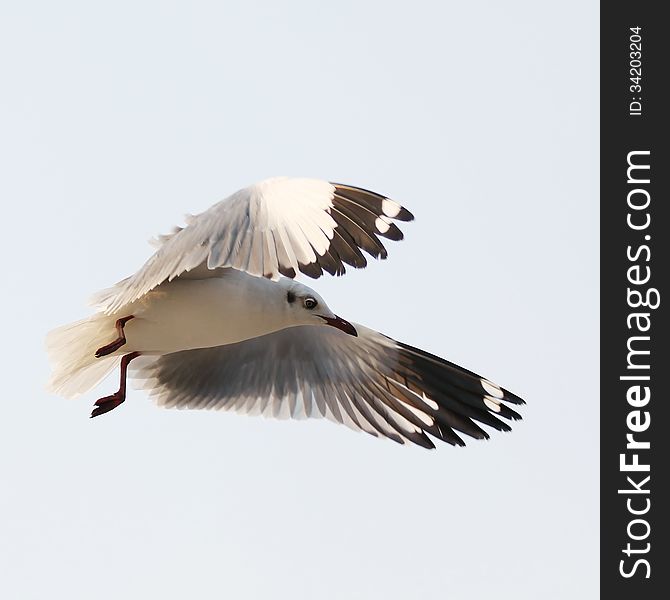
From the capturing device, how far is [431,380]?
7645 mm

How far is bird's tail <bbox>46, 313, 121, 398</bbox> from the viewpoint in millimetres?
6895

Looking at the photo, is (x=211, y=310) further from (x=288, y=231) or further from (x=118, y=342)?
(x=288, y=231)

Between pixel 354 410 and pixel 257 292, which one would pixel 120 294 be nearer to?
pixel 257 292

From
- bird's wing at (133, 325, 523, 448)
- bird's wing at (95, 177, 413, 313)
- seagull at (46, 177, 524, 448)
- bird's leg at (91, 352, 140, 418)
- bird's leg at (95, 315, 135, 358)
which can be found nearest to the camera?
bird's wing at (95, 177, 413, 313)

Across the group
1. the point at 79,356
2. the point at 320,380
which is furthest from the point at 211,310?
the point at 320,380

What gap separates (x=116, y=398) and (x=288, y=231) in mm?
1753

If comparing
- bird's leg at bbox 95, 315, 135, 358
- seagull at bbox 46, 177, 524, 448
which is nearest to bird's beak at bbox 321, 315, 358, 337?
seagull at bbox 46, 177, 524, 448

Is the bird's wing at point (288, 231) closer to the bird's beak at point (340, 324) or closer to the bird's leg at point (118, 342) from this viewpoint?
the bird's leg at point (118, 342)

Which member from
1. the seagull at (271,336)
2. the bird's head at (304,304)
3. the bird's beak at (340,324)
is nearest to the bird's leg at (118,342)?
the seagull at (271,336)

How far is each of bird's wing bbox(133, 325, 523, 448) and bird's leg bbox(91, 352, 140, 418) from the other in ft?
1.85

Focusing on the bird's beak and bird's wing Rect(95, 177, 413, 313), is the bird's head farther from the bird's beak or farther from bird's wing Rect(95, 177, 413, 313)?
bird's wing Rect(95, 177, 413, 313)

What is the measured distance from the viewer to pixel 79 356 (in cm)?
704

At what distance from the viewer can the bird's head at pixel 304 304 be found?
6.61 metres

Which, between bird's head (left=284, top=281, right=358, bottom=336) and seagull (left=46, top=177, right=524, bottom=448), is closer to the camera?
seagull (left=46, top=177, right=524, bottom=448)
